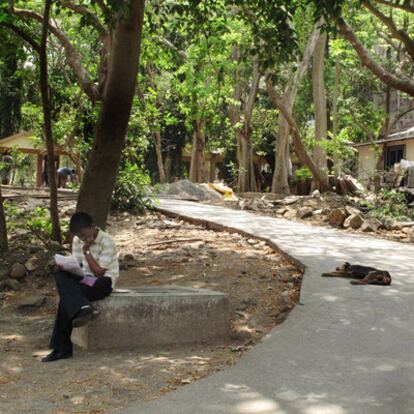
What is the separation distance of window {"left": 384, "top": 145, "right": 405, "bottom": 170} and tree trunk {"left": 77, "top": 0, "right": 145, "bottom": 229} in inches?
855

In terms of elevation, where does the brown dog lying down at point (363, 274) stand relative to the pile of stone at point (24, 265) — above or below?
above

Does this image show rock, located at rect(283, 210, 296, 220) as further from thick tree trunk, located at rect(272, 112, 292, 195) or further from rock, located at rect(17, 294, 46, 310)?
rock, located at rect(17, 294, 46, 310)

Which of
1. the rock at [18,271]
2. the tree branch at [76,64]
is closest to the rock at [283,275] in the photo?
the rock at [18,271]

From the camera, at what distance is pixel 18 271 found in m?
9.38

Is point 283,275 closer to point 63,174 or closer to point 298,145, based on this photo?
point 298,145

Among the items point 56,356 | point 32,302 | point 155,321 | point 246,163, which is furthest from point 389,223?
point 246,163

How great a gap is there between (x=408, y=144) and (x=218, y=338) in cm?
2327

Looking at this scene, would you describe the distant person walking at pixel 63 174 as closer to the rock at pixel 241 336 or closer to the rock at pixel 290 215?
the rock at pixel 290 215

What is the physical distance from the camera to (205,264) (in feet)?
32.0

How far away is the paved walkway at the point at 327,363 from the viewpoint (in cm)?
424

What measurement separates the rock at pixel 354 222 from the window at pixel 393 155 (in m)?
15.1

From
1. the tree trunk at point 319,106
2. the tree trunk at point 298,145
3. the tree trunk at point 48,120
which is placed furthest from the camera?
the tree trunk at point 319,106

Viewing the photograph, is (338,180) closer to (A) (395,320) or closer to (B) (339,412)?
(A) (395,320)

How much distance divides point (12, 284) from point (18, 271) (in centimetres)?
34
